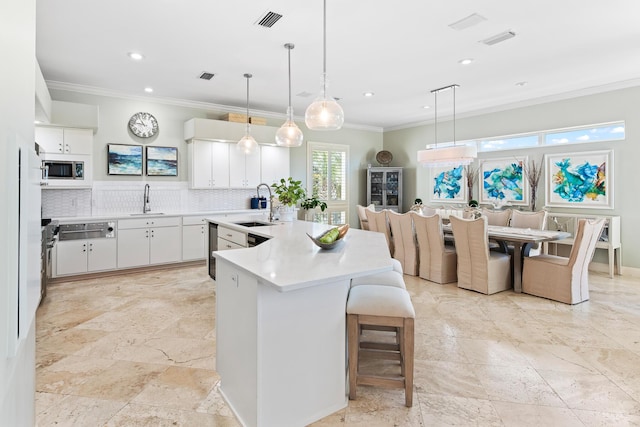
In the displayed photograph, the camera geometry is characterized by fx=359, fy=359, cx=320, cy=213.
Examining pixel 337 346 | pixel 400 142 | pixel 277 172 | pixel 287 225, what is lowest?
pixel 337 346

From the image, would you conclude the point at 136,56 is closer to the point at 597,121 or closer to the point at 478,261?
the point at 478,261

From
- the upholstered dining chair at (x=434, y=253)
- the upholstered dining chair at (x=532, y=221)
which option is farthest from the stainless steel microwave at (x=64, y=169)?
the upholstered dining chair at (x=532, y=221)

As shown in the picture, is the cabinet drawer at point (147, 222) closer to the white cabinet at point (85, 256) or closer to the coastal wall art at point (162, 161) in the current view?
the white cabinet at point (85, 256)

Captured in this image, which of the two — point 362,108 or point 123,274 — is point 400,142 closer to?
point 362,108

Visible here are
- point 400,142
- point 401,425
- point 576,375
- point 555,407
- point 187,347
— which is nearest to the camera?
point 401,425

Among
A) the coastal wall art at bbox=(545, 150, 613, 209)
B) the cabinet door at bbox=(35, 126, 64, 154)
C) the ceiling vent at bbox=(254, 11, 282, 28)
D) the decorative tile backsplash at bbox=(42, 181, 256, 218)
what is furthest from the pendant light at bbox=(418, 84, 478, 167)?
the cabinet door at bbox=(35, 126, 64, 154)

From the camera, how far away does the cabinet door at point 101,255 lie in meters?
5.03

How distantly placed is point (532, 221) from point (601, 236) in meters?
1.05

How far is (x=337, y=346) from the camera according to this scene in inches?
80.9

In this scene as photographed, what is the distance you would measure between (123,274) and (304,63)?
401 cm

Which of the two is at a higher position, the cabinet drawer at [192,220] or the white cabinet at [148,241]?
the cabinet drawer at [192,220]

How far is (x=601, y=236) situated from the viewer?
5.24 metres

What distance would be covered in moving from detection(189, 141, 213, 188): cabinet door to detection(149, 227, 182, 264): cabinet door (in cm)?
89

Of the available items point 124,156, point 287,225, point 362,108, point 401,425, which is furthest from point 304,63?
point 401,425
